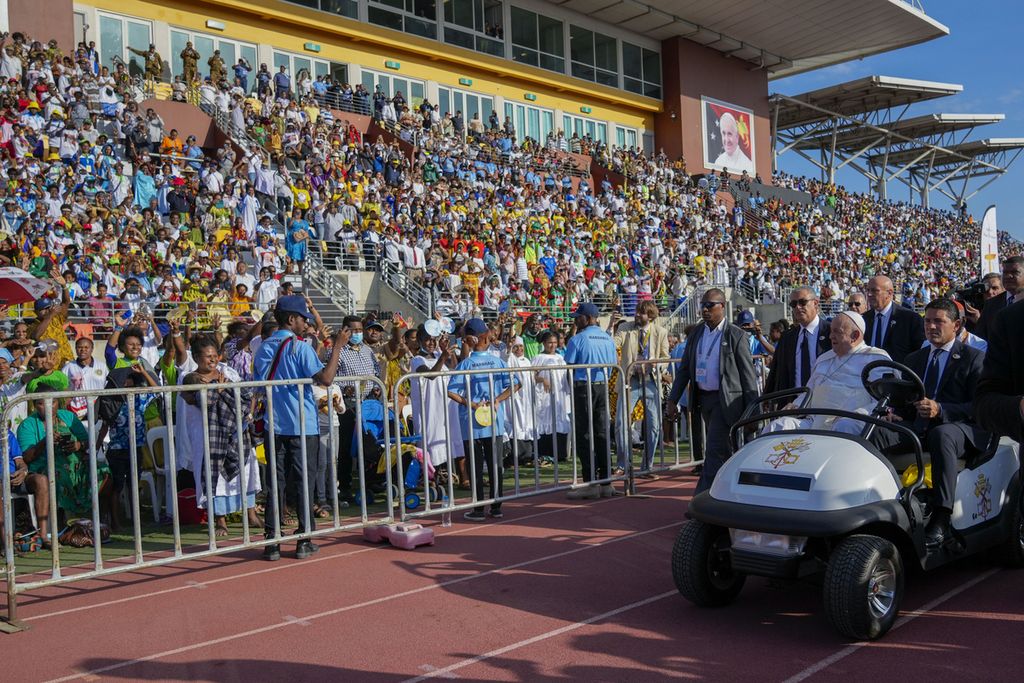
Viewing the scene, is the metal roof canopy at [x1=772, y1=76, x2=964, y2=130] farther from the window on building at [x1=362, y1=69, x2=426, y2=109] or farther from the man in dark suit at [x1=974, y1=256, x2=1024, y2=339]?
the man in dark suit at [x1=974, y1=256, x2=1024, y2=339]

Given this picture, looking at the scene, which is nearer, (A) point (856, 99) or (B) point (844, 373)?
(B) point (844, 373)

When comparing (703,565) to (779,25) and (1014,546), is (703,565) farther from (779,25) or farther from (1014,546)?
(779,25)

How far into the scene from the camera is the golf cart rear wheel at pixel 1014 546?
5774 mm

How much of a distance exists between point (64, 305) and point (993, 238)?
44.8 feet

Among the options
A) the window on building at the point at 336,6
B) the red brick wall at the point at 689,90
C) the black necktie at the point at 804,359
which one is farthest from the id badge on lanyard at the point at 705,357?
the red brick wall at the point at 689,90

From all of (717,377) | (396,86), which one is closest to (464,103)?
(396,86)

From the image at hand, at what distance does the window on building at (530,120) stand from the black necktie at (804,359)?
2806 cm

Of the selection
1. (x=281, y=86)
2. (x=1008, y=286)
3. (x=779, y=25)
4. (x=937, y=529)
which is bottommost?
(x=937, y=529)

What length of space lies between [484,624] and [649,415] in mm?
4883

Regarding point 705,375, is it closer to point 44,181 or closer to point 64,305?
point 64,305

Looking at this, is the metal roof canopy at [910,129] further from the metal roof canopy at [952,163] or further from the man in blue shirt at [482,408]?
the man in blue shirt at [482,408]

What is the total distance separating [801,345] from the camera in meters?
7.17

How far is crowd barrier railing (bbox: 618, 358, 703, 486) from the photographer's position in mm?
8938

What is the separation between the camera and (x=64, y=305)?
1070cm
